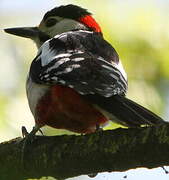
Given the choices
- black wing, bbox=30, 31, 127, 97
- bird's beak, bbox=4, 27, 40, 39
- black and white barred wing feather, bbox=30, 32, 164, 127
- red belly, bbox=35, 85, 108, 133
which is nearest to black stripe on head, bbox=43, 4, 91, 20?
bird's beak, bbox=4, 27, 40, 39

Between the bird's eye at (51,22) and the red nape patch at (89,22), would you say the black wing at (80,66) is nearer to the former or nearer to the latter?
the red nape patch at (89,22)

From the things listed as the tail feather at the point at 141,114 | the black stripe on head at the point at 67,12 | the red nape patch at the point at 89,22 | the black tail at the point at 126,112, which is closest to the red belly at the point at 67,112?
the black tail at the point at 126,112

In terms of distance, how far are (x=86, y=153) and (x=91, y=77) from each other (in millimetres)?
622

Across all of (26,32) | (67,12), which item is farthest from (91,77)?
(67,12)

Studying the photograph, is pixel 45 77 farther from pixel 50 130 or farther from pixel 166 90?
pixel 166 90

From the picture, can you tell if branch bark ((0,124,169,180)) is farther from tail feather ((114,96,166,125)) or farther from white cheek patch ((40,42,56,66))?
white cheek patch ((40,42,56,66))

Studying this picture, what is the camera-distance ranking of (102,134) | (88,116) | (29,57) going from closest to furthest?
(102,134)
(88,116)
(29,57)

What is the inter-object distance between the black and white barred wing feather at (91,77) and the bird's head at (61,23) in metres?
1.05

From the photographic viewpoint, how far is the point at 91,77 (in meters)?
3.19

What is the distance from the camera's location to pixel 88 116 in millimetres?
3410

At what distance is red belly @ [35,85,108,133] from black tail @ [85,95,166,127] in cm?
21

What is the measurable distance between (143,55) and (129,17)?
0.31 meters

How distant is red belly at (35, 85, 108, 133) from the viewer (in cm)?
329

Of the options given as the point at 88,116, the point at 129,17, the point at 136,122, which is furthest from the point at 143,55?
the point at 136,122
